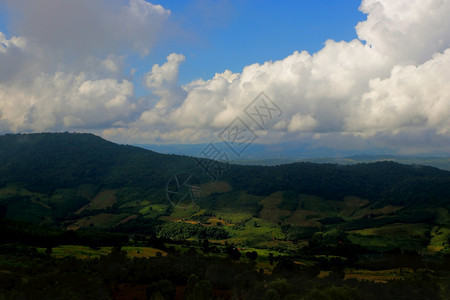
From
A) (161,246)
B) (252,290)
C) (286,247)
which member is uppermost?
(252,290)

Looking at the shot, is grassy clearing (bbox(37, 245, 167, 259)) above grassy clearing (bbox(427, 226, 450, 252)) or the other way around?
above

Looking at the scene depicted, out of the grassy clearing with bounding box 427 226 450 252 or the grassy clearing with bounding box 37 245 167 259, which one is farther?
the grassy clearing with bounding box 427 226 450 252

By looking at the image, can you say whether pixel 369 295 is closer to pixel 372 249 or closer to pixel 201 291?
pixel 201 291

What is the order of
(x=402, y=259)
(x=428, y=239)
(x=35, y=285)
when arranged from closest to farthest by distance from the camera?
1. (x=35, y=285)
2. (x=402, y=259)
3. (x=428, y=239)

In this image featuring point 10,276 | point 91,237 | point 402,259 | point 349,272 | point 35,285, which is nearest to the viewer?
point 35,285

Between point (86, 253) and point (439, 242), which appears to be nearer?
point (86, 253)

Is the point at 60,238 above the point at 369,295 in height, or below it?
below

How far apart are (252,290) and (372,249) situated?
5676 inches

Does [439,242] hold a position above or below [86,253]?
below

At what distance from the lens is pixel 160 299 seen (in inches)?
2224

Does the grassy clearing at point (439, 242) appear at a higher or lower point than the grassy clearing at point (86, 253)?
lower

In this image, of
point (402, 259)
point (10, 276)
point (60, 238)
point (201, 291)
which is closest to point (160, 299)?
point (201, 291)

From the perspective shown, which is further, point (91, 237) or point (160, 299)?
point (91, 237)

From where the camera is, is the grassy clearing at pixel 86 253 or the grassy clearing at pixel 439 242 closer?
the grassy clearing at pixel 86 253
